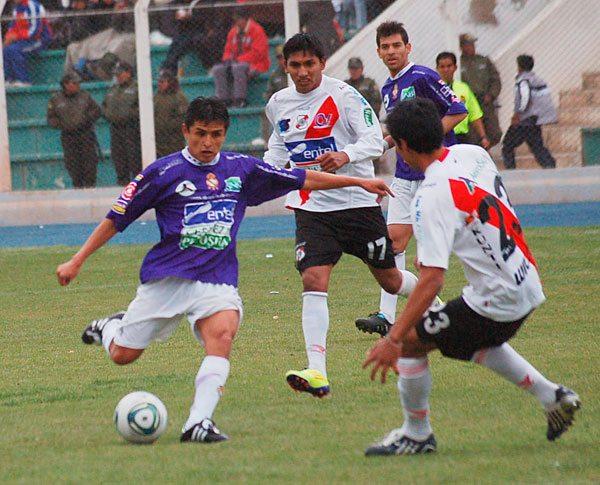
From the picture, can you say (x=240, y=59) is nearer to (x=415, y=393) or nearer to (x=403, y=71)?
(x=403, y=71)

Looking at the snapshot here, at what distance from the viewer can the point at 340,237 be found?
7.91m

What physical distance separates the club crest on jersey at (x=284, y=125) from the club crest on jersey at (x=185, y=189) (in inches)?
68.0

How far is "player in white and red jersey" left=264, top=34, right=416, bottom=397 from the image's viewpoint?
772cm

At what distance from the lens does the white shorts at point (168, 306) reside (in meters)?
6.27

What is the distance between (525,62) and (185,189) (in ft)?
47.0

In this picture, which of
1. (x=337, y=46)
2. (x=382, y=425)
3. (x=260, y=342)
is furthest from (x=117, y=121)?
(x=382, y=425)

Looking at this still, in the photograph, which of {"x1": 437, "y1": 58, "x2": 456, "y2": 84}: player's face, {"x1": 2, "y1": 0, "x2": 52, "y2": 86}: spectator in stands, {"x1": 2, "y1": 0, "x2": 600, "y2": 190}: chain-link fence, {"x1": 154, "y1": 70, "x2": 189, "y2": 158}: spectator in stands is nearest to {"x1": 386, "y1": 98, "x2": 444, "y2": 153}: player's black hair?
{"x1": 437, "y1": 58, "x2": 456, "y2": 84}: player's face

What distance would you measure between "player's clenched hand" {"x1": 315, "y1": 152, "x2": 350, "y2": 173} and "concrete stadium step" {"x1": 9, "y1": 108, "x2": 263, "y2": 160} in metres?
12.4

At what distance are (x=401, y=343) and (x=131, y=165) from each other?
50.1 ft

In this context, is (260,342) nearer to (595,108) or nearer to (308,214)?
(308,214)

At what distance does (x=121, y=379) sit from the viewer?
25.7 ft

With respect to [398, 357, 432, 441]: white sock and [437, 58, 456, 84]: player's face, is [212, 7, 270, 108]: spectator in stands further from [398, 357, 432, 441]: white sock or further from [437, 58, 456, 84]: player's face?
[398, 357, 432, 441]: white sock

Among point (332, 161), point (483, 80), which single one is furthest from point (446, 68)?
point (332, 161)

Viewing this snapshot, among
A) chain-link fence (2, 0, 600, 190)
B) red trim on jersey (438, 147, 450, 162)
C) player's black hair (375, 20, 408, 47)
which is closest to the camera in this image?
red trim on jersey (438, 147, 450, 162)
